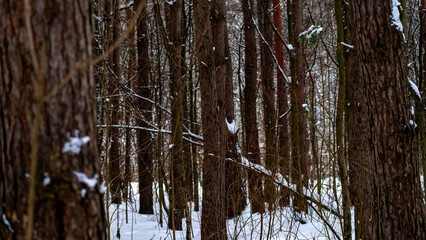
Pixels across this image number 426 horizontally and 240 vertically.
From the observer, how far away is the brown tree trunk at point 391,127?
11.9 ft

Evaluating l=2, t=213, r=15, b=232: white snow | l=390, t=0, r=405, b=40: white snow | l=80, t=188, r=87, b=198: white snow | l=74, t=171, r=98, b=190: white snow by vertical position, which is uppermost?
l=390, t=0, r=405, b=40: white snow

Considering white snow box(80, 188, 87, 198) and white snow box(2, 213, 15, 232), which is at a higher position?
white snow box(80, 188, 87, 198)

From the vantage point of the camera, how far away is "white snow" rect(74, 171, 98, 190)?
1628 mm

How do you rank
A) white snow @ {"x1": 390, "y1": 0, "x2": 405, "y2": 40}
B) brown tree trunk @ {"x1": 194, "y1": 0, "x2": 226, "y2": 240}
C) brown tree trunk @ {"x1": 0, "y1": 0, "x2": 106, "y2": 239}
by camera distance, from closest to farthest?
brown tree trunk @ {"x1": 0, "y1": 0, "x2": 106, "y2": 239}, white snow @ {"x1": 390, "y1": 0, "x2": 405, "y2": 40}, brown tree trunk @ {"x1": 194, "y1": 0, "x2": 226, "y2": 240}

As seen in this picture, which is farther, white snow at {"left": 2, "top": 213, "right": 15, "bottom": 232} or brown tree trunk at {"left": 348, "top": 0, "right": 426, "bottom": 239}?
brown tree trunk at {"left": 348, "top": 0, "right": 426, "bottom": 239}

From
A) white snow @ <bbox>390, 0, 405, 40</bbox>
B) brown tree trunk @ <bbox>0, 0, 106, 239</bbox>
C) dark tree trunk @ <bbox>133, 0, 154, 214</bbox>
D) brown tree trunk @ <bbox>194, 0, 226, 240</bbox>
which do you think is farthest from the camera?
dark tree trunk @ <bbox>133, 0, 154, 214</bbox>

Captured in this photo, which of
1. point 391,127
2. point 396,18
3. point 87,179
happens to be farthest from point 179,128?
point 87,179

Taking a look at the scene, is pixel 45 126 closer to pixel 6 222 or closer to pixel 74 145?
pixel 74 145

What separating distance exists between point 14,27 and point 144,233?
635 centimetres

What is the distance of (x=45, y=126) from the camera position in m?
1.56

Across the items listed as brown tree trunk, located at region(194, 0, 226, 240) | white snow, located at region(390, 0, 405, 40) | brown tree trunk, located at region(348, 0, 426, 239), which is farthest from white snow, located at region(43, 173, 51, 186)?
brown tree trunk, located at region(194, 0, 226, 240)

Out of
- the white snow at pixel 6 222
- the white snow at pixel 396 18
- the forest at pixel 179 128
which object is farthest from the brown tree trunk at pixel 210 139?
the white snow at pixel 6 222

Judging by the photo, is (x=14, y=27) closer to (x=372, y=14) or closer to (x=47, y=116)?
(x=47, y=116)

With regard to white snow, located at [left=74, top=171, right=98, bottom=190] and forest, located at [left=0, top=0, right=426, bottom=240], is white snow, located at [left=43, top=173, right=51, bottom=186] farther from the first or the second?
white snow, located at [left=74, top=171, right=98, bottom=190]
